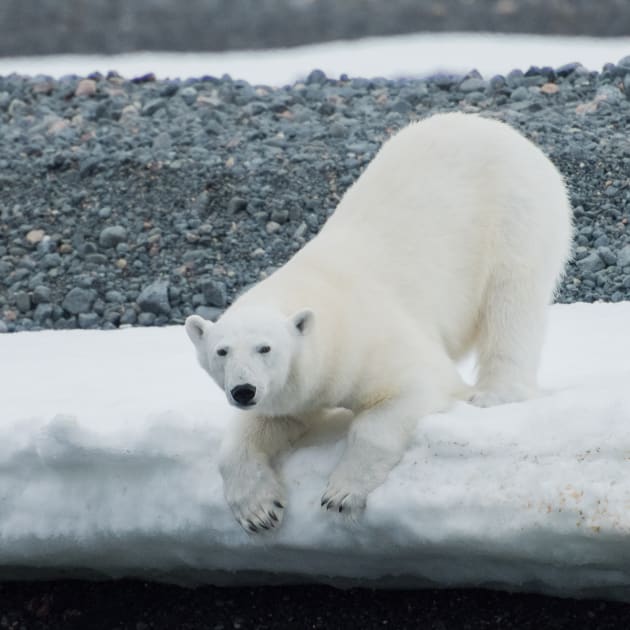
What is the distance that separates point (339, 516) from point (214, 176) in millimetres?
4677

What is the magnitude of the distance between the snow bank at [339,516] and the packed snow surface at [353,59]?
5794 mm

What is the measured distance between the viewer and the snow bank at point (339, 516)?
347 cm

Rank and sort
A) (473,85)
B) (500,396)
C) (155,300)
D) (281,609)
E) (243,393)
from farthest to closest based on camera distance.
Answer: (473,85) < (155,300) < (500,396) < (281,609) < (243,393)

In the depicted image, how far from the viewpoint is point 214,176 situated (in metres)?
8.11

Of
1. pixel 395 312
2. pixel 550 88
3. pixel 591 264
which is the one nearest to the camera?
pixel 395 312

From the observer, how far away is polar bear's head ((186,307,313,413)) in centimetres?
351

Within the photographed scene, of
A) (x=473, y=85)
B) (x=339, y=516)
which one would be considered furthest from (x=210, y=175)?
(x=339, y=516)

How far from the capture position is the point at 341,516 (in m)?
3.67

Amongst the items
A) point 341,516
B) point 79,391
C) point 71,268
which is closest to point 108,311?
point 71,268

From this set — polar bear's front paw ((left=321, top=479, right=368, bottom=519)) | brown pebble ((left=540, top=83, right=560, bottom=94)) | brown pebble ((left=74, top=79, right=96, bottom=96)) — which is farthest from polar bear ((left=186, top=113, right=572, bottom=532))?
brown pebble ((left=74, top=79, right=96, bottom=96))

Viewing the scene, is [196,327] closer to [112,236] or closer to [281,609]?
[281,609]

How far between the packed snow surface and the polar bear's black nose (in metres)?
6.15

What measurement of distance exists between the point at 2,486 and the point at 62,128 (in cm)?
529

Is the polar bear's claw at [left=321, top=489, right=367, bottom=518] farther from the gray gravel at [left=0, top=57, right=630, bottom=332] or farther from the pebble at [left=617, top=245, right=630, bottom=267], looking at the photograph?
the pebble at [left=617, top=245, right=630, bottom=267]
